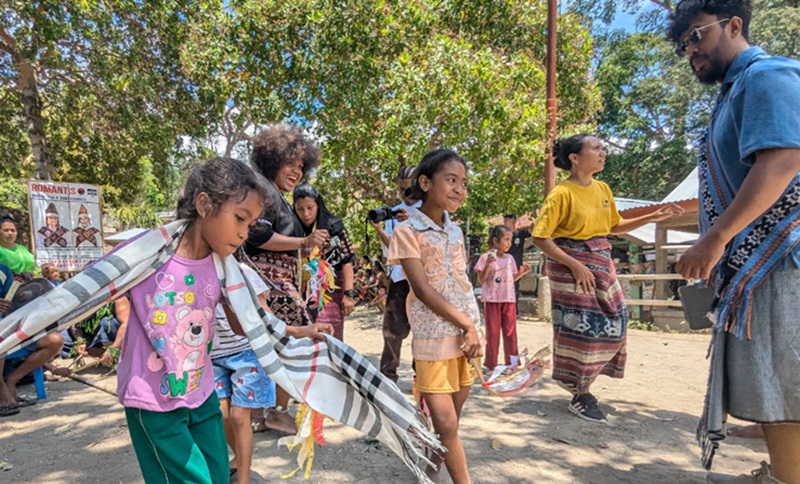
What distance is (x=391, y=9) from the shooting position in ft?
26.2

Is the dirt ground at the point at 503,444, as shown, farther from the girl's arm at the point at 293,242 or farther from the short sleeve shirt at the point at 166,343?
the girl's arm at the point at 293,242

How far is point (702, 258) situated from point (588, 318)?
1.53 metres

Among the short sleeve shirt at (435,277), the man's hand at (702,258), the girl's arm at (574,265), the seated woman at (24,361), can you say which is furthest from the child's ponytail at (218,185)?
the seated woman at (24,361)

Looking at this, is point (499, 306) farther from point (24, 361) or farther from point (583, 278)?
point (24, 361)

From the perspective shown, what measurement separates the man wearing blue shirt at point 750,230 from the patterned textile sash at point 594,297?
3.77 ft

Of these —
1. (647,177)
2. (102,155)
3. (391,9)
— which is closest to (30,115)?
(102,155)

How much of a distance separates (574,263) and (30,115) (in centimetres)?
826

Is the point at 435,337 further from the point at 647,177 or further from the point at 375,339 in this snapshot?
the point at 647,177

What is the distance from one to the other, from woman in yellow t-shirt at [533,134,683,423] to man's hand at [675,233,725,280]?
4.35 ft

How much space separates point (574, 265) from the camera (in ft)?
10.4

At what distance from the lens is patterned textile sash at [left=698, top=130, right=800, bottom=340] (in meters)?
1.81

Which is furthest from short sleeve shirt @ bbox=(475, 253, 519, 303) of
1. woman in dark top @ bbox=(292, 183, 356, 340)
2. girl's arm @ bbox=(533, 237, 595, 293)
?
woman in dark top @ bbox=(292, 183, 356, 340)

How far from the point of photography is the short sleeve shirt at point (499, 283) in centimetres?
489

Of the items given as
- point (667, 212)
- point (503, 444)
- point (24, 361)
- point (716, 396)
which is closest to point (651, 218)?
point (667, 212)
